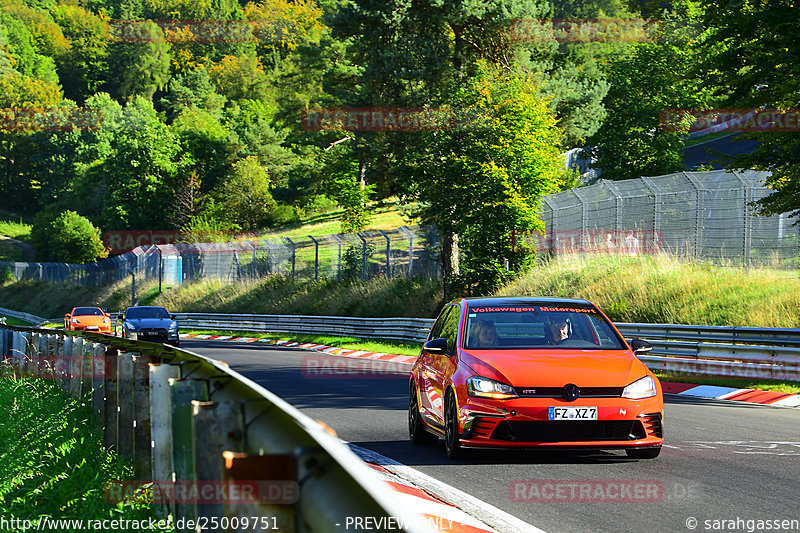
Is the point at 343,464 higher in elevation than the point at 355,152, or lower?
lower

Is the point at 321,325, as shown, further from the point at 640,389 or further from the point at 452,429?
the point at 640,389

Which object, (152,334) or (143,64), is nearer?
(152,334)

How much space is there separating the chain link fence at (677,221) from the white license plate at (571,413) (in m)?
16.6

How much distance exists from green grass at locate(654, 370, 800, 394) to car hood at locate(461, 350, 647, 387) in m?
7.50

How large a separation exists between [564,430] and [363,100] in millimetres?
32448

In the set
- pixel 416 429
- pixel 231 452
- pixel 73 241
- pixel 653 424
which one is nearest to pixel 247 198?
pixel 73 241

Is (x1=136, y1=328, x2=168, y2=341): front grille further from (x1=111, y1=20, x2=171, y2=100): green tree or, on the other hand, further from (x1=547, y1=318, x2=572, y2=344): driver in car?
(x1=111, y1=20, x2=171, y2=100): green tree

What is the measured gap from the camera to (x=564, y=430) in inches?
332

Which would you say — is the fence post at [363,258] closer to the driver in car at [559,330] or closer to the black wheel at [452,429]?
the driver in car at [559,330]

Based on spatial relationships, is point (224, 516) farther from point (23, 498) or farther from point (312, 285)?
point (312, 285)

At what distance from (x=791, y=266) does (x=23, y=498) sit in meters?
20.5

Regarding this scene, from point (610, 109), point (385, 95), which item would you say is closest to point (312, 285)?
point (385, 95)

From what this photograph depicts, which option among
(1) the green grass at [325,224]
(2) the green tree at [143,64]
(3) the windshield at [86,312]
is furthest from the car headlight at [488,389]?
(2) the green tree at [143,64]

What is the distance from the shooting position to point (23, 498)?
652 centimetres
